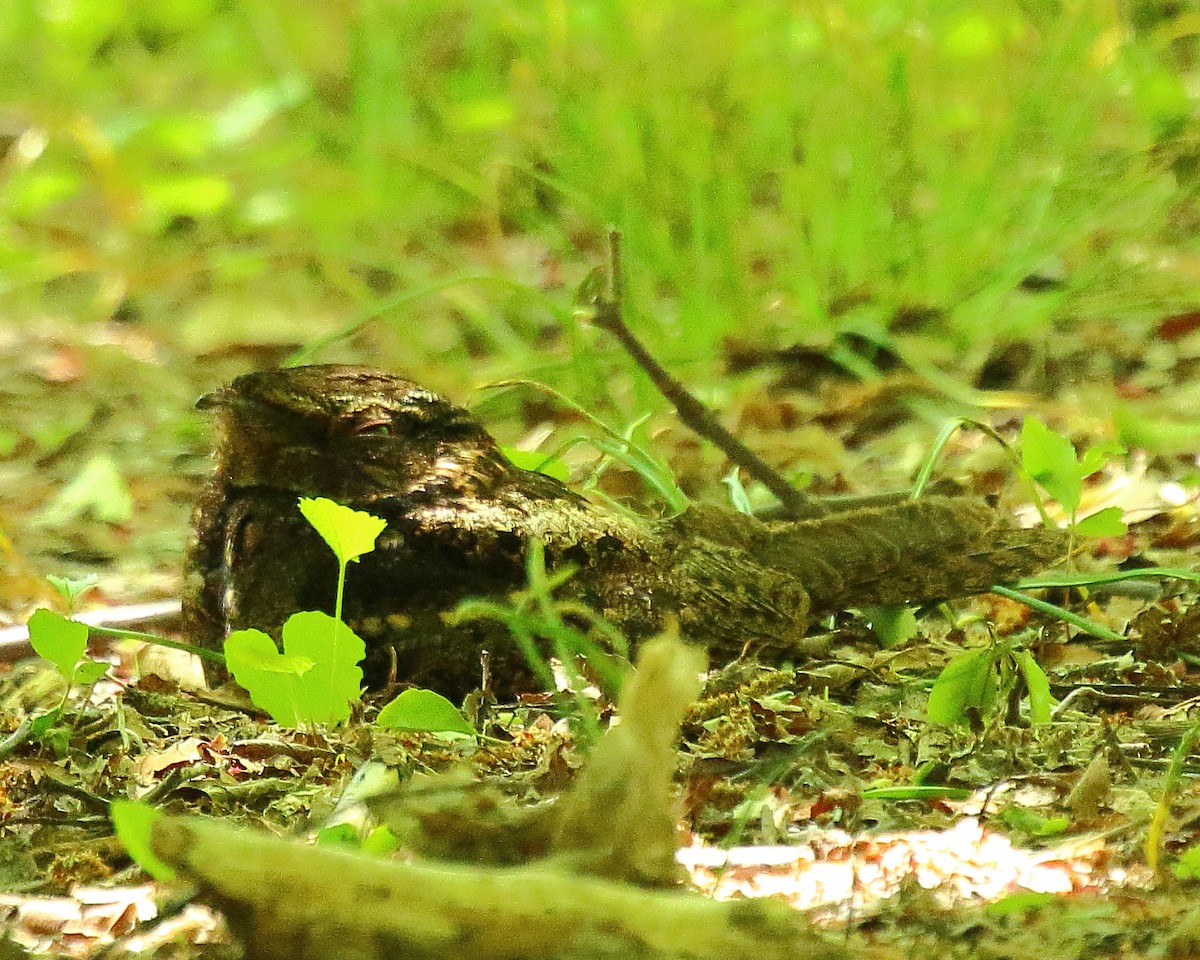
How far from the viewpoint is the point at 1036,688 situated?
152 centimetres

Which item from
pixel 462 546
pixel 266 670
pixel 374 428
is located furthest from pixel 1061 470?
pixel 266 670

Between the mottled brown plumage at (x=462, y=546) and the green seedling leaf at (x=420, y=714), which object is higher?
the mottled brown plumage at (x=462, y=546)

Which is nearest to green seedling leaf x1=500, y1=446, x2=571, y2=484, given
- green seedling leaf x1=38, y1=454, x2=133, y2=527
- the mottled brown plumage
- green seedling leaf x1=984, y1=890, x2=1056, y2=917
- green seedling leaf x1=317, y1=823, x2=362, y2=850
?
the mottled brown plumage

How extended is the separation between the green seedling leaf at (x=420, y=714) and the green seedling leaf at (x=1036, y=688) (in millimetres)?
615

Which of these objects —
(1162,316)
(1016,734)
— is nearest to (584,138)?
(1162,316)

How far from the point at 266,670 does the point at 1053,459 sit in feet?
3.40

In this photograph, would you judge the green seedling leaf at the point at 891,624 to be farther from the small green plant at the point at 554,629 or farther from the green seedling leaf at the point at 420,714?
the green seedling leaf at the point at 420,714

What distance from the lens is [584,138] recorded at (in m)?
3.59

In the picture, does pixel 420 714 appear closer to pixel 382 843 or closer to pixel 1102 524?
pixel 382 843

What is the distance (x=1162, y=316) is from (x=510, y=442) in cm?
175

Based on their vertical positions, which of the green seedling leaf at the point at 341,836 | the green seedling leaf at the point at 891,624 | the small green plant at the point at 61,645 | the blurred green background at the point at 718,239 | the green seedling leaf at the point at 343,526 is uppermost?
the blurred green background at the point at 718,239

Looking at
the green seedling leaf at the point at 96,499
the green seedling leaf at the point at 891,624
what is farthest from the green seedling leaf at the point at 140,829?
the green seedling leaf at the point at 96,499

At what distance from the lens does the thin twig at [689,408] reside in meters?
1.78

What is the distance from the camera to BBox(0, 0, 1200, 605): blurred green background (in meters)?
3.32
